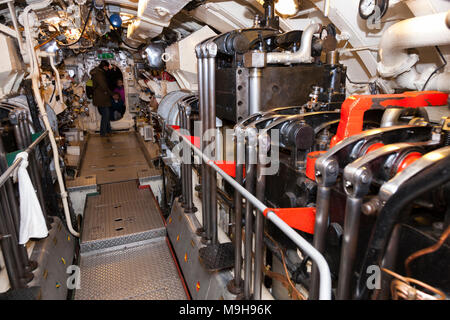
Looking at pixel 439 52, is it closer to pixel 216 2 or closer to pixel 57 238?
pixel 216 2

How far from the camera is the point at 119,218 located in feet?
12.2

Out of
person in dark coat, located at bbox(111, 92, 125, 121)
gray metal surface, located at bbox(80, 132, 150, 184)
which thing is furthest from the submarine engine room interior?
person in dark coat, located at bbox(111, 92, 125, 121)

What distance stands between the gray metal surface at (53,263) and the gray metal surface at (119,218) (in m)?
0.24

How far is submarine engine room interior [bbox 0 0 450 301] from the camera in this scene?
3.59 ft

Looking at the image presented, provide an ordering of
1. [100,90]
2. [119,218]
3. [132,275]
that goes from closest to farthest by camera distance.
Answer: [132,275] → [119,218] → [100,90]

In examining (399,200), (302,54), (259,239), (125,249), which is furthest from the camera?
(125,249)

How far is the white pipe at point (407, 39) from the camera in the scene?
2041 mm

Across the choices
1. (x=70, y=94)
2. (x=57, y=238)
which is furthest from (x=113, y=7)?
(x=57, y=238)

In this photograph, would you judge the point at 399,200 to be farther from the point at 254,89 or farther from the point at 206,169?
the point at 206,169

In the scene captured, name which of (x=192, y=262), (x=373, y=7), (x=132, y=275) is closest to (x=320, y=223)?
(x=192, y=262)

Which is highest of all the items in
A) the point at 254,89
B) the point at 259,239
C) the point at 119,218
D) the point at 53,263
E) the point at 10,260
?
the point at 254,89

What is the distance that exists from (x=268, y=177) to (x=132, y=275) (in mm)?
1693
